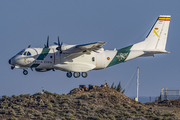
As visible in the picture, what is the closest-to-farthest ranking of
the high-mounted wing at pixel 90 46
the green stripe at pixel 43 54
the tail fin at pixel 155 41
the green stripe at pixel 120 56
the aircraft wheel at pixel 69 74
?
the high-mounted wing at pixel 90 46, the green stripe at pixel 43 54, the aircraft wheel at pixel 69 74, the green stripe at pixel 120 56, the tail fin at pixel 155 41

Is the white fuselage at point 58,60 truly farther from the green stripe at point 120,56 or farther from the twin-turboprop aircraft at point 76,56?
the green stripe at point 120,56

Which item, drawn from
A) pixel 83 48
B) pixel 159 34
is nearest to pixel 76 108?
pixel 83 48

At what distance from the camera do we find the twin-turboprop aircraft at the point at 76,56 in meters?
42.0

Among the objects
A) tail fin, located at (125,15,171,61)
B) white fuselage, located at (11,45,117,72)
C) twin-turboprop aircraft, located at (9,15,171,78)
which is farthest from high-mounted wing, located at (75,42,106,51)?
tail fin, located at (125,15,171,61)

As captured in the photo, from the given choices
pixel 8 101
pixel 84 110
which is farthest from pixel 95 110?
pixel 8 101

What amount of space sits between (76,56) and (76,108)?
1015 cm

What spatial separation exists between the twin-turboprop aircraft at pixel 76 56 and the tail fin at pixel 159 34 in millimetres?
152

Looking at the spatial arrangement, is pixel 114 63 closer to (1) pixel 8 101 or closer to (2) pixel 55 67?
(2) pixel 55 67

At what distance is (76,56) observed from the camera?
43.4m

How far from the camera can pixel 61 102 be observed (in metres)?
35.8

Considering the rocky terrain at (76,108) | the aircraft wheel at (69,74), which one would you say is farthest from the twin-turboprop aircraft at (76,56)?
the rocky terrain at (76,108)

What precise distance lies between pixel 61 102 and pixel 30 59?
353 inches

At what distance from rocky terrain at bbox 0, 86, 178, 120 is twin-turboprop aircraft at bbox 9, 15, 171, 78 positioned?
5087 mm

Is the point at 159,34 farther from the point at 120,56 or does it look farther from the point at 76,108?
the point at 76,108
